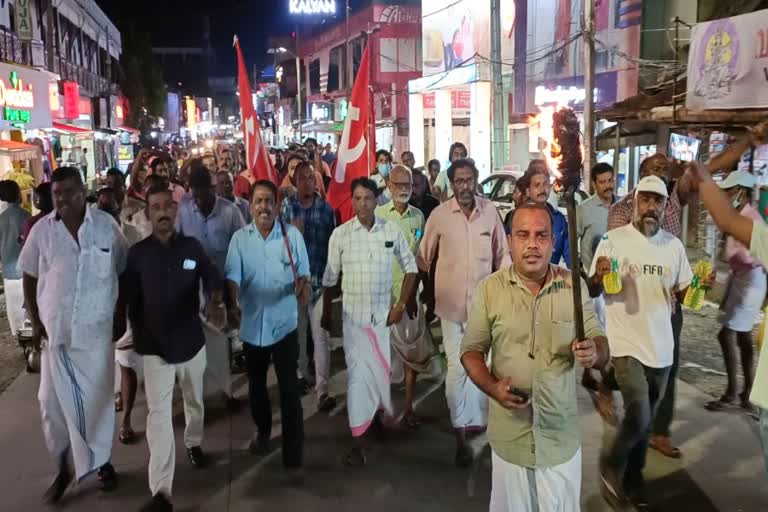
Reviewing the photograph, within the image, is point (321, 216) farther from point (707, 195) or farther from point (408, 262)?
point (707, 195)

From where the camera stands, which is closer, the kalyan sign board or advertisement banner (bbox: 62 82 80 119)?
advertisement banner (bbox: 62 82 80 119)

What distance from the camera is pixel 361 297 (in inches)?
205

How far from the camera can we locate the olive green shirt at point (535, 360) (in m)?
3.10

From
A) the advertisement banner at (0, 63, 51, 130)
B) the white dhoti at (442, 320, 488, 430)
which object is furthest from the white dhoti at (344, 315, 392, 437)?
the advertisement banner at (0, 63, 51, 130)

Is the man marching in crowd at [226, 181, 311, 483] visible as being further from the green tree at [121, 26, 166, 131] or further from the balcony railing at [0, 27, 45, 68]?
the green tree at [121, 26, 166, 131]

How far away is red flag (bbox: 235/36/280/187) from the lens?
21.8 feet

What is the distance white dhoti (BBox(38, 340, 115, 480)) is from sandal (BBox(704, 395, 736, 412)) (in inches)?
183

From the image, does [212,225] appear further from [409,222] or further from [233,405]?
[409,222]

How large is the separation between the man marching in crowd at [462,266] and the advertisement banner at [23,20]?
18890mm

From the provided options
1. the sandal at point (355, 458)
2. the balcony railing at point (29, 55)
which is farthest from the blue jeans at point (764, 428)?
the balcony railing at point (29, 55)

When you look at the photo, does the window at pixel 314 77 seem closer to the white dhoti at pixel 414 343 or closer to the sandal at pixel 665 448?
the white dhoti at pixel 414 343

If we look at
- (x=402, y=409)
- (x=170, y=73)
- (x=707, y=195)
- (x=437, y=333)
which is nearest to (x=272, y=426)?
(x=402, y=409)

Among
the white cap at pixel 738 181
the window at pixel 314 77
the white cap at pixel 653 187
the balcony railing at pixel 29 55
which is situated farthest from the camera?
the window at pixel 314 77

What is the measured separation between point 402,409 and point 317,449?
41.1 inches
